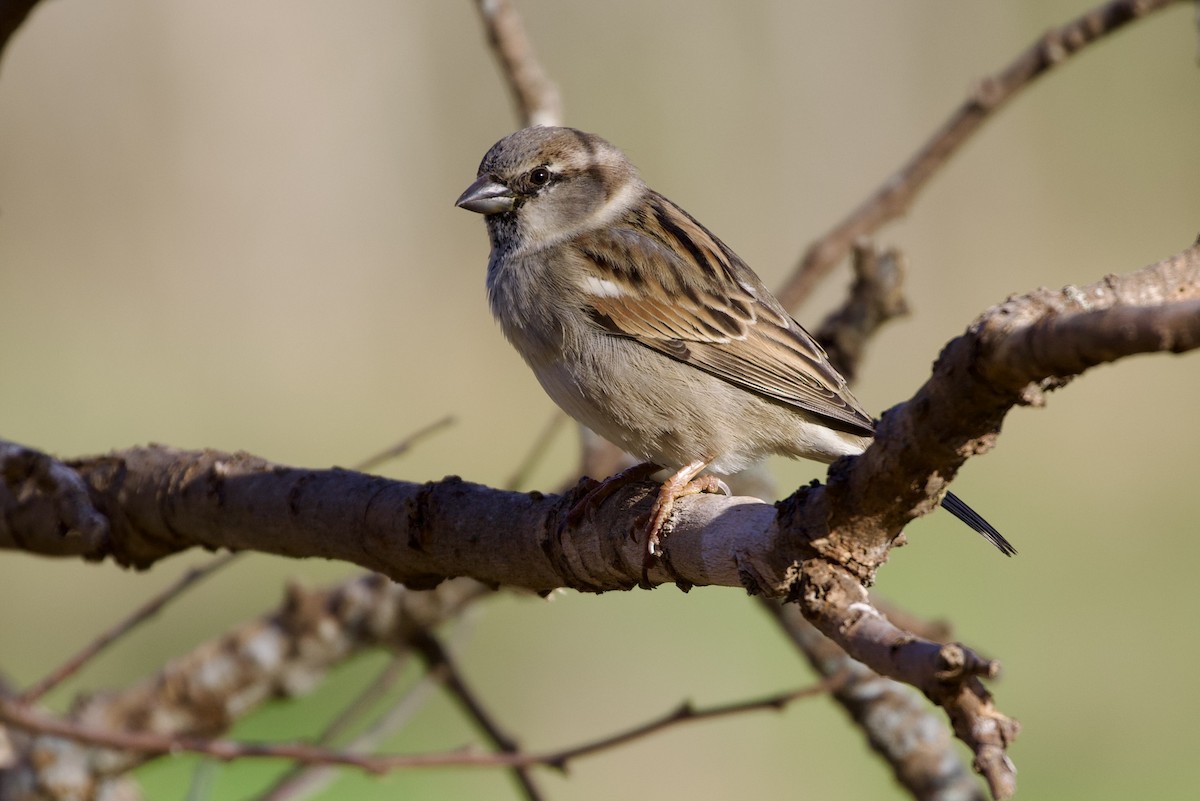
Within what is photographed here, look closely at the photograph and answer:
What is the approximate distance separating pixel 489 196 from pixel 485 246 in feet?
19.3

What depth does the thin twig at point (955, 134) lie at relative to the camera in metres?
3.56

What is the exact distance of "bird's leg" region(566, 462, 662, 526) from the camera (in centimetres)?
237

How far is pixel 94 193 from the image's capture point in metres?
9.27

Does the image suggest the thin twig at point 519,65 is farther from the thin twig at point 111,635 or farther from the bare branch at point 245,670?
the thin twig at point 111,635

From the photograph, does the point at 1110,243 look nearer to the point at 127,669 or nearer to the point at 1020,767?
the point at 1020,767

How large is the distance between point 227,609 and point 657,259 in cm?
506

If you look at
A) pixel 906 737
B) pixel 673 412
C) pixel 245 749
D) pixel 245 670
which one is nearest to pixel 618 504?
pixel 673 412

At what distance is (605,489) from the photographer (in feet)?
8.79

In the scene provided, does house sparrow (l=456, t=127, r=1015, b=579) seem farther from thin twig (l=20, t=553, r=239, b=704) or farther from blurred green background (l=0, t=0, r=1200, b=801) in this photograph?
blurred green background (l=0, t=0, r=1200, b=801)

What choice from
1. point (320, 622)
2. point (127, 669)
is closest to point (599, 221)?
point (320, 622)

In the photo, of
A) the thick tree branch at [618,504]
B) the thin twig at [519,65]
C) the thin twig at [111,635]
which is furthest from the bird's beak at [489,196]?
the thin twig at [111,635]

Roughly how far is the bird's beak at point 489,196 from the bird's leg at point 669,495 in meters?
0.97

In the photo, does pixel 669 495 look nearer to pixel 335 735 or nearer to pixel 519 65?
pixel 335 735

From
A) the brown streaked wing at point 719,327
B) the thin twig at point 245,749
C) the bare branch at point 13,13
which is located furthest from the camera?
the brown streaked wing at point 719,327
